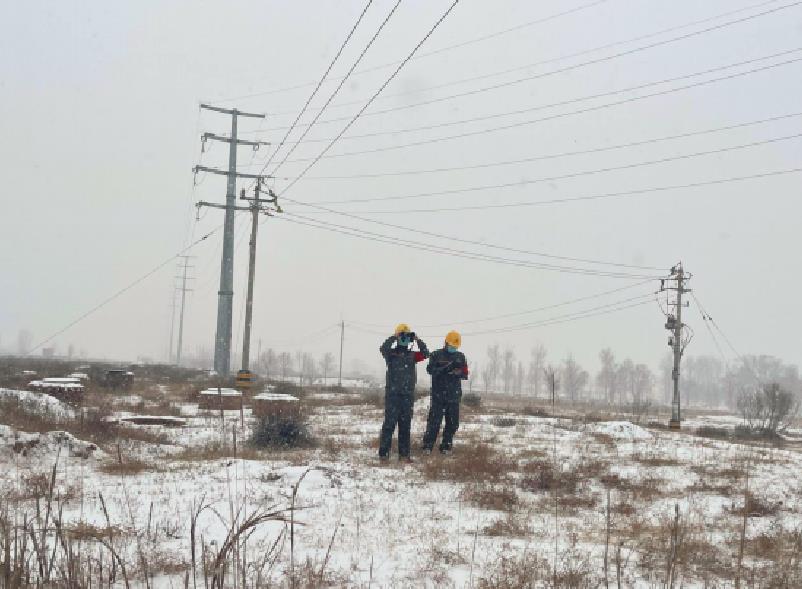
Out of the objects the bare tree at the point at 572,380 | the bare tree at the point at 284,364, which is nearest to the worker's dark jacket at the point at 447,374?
the bare tree at the point at 284,364

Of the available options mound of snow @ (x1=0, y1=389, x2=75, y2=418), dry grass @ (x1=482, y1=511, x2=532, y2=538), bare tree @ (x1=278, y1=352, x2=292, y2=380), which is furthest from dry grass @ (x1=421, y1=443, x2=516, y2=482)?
bare tree @ (x1=278, y1=352, x2=292, y2=380)

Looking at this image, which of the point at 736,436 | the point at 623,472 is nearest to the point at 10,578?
the point at 623,472

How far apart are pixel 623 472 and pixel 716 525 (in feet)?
9.89

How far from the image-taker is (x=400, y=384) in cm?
951

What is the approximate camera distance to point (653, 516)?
6.66m

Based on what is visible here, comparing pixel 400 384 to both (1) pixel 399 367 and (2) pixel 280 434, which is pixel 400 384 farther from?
(2) pixel 280 434

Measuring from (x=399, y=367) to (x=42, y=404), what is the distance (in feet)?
24.7

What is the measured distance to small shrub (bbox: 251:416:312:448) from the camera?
1077 cm

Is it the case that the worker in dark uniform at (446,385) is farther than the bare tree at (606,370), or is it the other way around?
the bare tree at (606,370)

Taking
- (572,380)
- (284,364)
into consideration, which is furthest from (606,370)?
(284,364)

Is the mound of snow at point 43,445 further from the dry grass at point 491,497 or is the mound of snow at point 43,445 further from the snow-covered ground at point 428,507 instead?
the dry grass at point 491,497

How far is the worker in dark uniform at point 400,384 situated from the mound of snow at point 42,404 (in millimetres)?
6610

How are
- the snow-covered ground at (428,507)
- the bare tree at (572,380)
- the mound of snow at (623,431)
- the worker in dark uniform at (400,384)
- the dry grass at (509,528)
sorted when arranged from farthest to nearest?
the bare tree at (572,380)
the mound of snow at (623,431)
the worker in dark uniform at (400,384)
the dry grass at (509,528)
the snow-covered ground at (428,507)

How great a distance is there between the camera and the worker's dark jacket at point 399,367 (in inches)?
374
